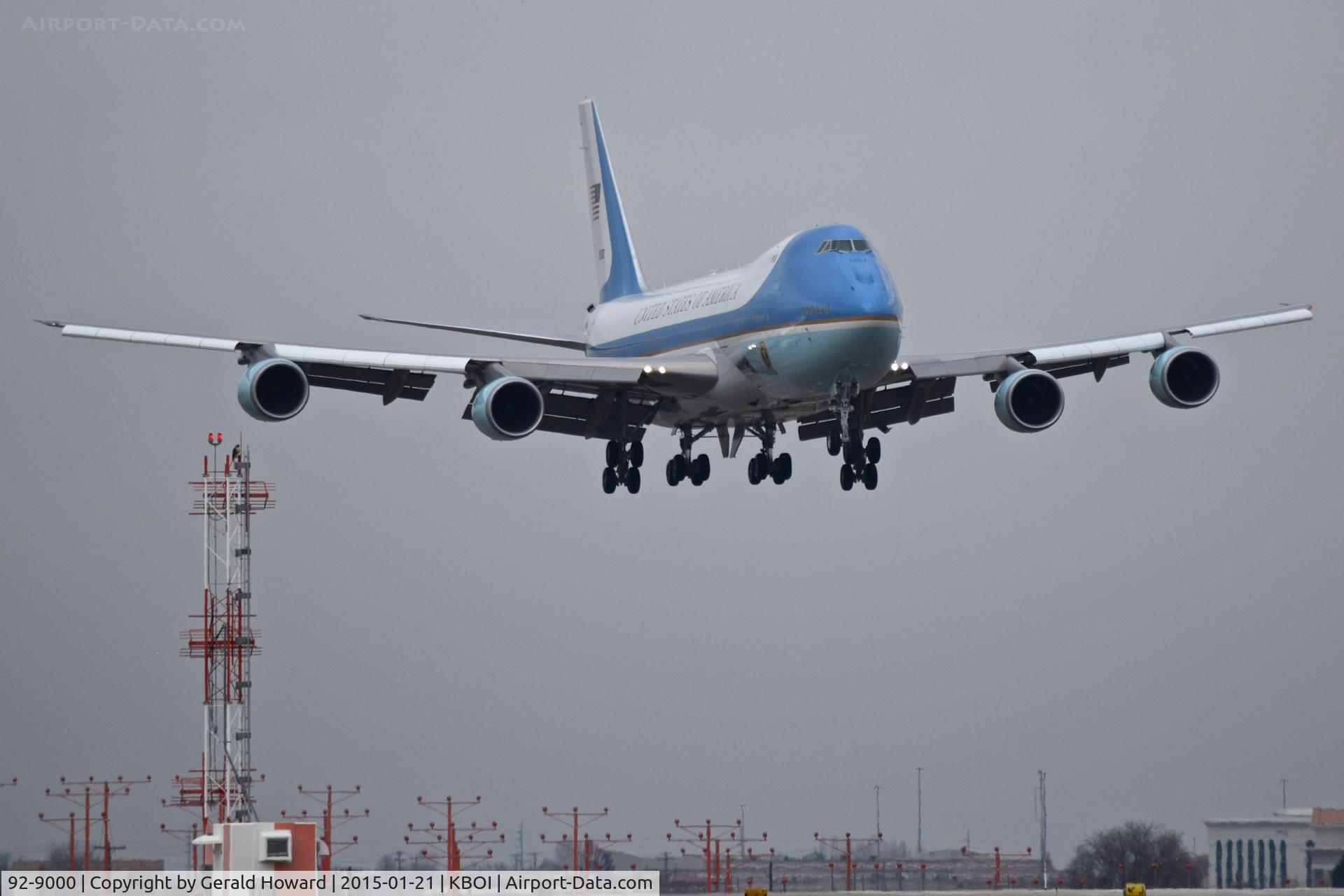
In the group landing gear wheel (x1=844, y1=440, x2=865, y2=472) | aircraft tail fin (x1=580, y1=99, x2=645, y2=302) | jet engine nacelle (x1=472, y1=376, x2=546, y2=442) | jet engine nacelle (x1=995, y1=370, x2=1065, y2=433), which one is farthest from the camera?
aircraft tail fin (x1=580, y1=99, x2=645, y2=302)

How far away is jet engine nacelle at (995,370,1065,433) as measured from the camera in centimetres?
5581

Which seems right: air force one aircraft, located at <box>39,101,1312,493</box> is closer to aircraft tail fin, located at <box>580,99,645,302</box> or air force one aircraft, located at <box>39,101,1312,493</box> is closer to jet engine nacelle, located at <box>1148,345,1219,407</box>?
jet engine nacelle, located at <box>1148,345,1219,407</box>

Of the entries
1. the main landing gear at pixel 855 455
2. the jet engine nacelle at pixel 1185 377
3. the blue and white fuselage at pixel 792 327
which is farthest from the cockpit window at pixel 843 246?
the jet engine nacelle at pixel 1185 377

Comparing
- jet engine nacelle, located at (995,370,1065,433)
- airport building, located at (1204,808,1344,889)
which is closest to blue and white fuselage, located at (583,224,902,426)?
jet engine nacelle, located at (995,370,1065,433)

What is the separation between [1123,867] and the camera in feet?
218

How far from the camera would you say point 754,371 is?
55031 mm

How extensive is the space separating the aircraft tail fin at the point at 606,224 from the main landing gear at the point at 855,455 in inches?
689

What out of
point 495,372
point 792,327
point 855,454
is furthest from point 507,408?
point 855,454

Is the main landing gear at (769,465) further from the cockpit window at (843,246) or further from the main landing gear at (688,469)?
the cockpit window at (843,246)

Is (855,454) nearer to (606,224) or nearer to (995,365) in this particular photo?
(995,365)

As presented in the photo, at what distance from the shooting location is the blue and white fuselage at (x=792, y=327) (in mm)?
51875

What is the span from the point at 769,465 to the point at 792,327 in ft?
31.3

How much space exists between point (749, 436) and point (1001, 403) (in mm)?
9400

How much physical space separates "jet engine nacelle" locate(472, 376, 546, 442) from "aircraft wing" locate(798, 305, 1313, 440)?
9.30m
